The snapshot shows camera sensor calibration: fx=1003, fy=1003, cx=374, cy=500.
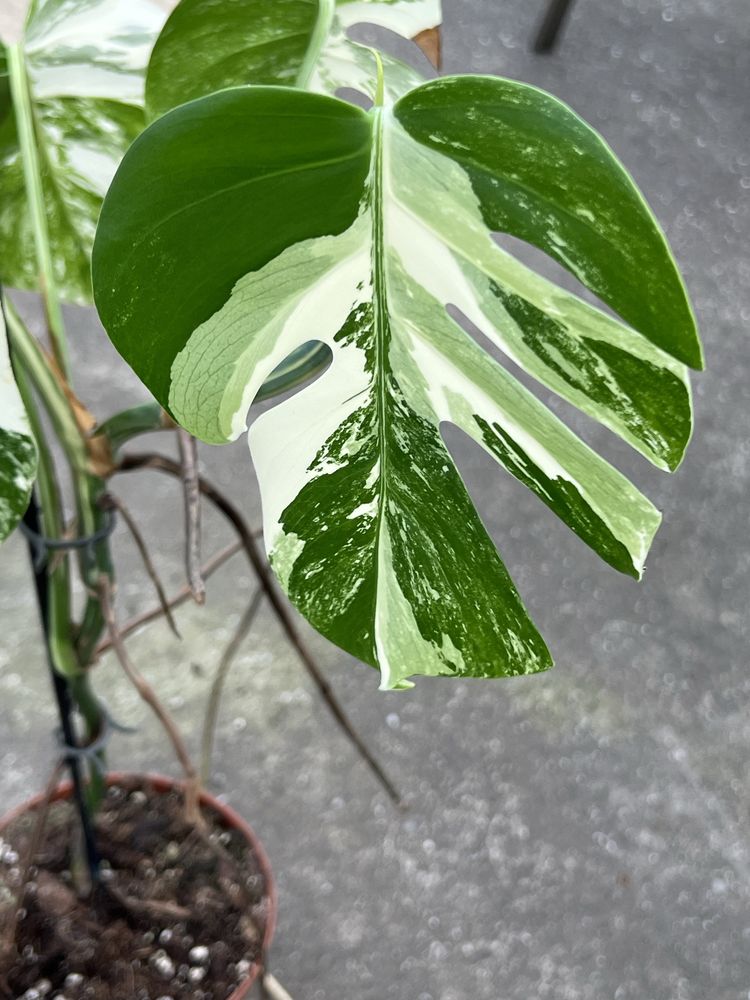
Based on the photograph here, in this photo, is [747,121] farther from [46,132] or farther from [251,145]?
[251,145]

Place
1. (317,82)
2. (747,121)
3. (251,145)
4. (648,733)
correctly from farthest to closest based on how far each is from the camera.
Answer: (747,121) < (648,733) < (317,82) < (251,145)

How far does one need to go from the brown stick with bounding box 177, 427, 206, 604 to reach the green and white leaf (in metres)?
0.09

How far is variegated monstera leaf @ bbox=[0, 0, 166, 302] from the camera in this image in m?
0.55

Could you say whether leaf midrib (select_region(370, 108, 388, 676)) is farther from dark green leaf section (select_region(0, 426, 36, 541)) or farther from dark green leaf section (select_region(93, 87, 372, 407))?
dark green leaf section (select_region(0, 426, 36, 541))

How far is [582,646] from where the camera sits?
125cm

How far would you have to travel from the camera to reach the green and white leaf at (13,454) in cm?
37

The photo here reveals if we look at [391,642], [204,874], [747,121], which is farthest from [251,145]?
[747,121]

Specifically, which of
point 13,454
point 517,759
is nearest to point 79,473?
point 13,454

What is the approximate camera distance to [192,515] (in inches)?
19.2

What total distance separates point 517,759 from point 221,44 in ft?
2.89

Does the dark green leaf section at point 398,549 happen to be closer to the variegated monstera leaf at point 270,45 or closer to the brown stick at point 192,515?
the brown stick at point 192,515

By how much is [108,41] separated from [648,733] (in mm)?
944

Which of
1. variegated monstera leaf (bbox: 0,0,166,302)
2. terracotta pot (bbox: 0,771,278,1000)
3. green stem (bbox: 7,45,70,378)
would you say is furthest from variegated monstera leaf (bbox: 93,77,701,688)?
terracotta pot (bbox: 0,771,278,1000)

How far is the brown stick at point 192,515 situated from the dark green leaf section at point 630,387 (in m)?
0.18
